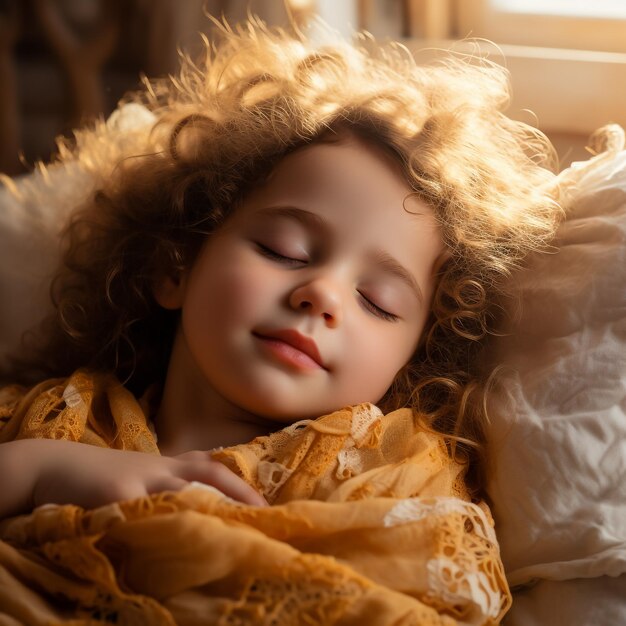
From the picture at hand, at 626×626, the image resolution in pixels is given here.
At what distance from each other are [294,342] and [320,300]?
0.06 meters

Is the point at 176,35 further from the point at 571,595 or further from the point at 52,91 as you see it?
the point at 571,595

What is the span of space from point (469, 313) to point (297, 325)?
0.23 m

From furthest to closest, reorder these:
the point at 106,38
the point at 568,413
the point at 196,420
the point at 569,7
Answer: the point at 106,38 < the point at 569,7 < the point at 196,420 < the point at 568,413

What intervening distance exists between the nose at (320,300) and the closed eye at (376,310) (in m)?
0.05

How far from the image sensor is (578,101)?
63.7 inches

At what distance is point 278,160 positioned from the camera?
1.20 meters

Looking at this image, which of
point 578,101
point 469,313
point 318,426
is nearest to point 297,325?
point 318,426

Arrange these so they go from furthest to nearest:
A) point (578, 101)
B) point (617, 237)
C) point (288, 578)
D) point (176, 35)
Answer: point (176, 35), point (578, 101), point (617, 237), point (288, 578)

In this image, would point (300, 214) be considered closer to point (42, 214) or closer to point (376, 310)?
point (376, 310)

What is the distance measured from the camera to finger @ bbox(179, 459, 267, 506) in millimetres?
943

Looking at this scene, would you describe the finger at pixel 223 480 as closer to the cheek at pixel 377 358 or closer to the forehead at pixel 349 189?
the cheek at pixel 377 358

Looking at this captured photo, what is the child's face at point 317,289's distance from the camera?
1.06m

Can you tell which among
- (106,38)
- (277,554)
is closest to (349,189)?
(277,554)

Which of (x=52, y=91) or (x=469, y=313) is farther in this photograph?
(x=52, y=91)
